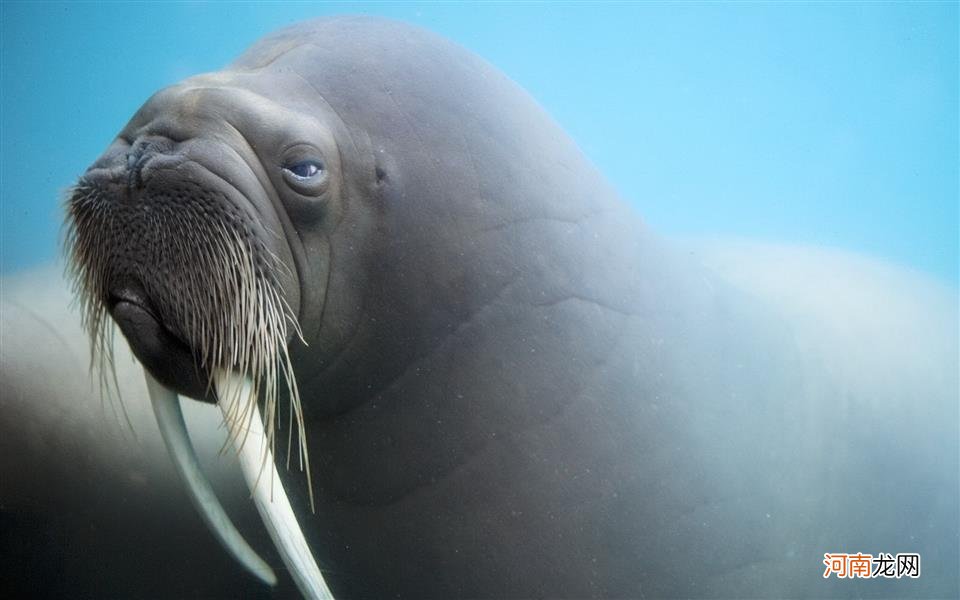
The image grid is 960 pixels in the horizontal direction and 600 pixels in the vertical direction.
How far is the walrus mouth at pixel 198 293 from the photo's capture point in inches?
75.2

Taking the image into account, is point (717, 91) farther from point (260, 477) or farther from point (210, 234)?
point (260, 477)

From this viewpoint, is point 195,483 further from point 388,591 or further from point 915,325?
point 915,325

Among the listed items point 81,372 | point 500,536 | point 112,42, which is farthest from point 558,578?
point 112,42

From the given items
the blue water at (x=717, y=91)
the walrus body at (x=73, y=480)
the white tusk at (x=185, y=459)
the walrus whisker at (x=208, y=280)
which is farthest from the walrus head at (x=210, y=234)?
the walrus body at (x=73, y=480)

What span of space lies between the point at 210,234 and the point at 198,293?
13cm

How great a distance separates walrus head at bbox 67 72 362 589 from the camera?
1.91m

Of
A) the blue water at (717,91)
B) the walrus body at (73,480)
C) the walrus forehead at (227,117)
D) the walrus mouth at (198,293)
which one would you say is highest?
the blue water at (717,91)

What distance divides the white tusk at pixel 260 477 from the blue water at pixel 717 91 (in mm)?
1263

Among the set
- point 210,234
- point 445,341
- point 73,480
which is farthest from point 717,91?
point 73,480

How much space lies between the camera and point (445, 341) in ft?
7.68

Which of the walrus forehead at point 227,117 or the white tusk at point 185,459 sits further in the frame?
the white tusk at point 185,459

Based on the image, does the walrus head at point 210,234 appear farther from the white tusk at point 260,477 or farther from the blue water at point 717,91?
the blue water at point 717,91

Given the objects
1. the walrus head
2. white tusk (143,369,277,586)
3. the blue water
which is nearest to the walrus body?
the blue water

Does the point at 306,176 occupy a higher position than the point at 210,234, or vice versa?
the point at 306,176
